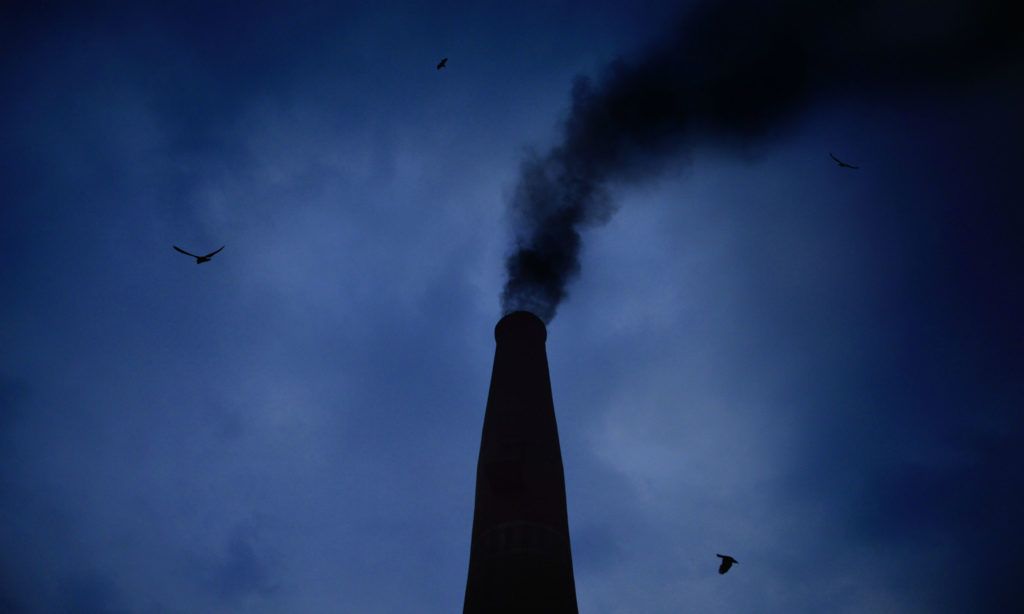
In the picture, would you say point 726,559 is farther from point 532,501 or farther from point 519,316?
point 519,316

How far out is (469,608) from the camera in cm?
1027

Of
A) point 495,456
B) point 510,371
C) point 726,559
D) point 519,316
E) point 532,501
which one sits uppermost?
point 519,316

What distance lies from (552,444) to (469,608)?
12.6 ft

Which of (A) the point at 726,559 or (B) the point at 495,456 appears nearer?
(A) the point at 726,559

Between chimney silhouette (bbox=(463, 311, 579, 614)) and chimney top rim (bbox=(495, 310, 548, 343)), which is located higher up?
chimney top rim (bbox=(495, 310, 548, 343))

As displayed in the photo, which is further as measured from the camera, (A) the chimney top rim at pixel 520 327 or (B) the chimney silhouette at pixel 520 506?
(A) the chimney top rim at pixel 520 327

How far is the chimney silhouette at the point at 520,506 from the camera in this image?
1016 centimetres

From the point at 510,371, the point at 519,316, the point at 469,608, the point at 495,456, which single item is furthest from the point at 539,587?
the point at 519,316

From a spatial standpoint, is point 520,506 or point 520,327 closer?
point 520,506

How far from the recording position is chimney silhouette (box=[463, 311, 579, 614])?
1016 centimetres

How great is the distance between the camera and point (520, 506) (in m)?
11.3

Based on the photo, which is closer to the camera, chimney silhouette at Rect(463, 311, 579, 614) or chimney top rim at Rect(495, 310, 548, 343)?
chimney silhouette at Rect(463, 311, 579, 614)

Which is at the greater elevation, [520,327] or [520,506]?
[520,327]

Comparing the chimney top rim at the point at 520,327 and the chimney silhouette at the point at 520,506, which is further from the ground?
the chimney top rim at the point at 520,327
